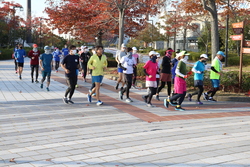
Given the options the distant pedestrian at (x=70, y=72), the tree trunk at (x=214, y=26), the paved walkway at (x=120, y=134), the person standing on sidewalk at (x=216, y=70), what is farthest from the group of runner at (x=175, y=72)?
the tree trunk at (x=214, y=26)

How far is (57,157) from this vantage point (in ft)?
18.7

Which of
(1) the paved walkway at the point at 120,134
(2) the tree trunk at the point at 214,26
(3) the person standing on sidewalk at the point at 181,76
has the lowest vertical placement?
(1) the paved walkway at the point at 120,134

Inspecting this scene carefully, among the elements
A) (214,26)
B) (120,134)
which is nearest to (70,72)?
(120,134)

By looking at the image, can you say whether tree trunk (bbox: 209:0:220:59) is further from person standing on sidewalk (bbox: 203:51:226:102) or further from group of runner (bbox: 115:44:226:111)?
person standing on sidewalk (bbox: 203:51:226:102)

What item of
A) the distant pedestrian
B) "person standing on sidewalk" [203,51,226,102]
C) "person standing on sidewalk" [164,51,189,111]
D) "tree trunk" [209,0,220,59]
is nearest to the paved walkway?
the distant pedestrian

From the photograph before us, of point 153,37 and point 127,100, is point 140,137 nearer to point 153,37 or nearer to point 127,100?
point 127,100

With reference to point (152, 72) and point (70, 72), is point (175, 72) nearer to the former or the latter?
point (152, 72)

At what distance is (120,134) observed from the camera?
725 centimetres

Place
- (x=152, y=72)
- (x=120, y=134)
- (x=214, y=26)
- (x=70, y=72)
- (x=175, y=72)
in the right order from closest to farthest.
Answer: (x=120, y=134) → (x=175, y=72) → (x=152, y=72) → (x=70, y=72) → (x=214, y=26)

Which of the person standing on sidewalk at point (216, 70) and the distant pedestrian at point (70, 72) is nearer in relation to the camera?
the distant pedestrian at point (70, 72)

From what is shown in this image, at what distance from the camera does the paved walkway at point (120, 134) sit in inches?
220

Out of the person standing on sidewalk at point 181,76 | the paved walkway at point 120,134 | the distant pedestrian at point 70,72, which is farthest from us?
the distant pedestrian at point 70,72

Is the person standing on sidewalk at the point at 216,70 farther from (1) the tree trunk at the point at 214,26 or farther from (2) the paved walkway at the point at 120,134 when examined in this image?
(1) the tree trunk at the point at 214,26

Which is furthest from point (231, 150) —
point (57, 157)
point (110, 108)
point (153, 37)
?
point (153, 37)
